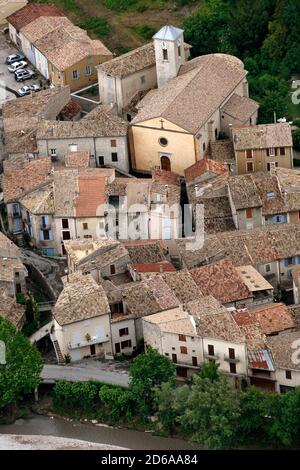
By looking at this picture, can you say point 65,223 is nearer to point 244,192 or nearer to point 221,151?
point 244,192

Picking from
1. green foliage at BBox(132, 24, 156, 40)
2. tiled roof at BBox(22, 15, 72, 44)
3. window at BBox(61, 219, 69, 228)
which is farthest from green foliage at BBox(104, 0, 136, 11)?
window at BBox(61, 219, 69, 228)

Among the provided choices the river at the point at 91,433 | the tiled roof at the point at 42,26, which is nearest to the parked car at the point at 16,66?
the tiled roof at the point at 42,26

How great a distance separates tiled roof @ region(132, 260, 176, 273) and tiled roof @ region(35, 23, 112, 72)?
1933 centimetres

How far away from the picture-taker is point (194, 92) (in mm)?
89875

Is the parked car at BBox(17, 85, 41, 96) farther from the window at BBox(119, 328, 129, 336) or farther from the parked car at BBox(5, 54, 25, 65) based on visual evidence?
the window at BBox(119, 328, 129, 336)

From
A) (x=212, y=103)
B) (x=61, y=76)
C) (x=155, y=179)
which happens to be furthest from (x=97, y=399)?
(x=61, y=76)

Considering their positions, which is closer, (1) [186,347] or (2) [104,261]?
(1) [186,347]

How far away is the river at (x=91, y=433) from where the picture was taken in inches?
2906

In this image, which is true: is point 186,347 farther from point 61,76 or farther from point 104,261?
point 61,76

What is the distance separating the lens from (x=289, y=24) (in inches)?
3866

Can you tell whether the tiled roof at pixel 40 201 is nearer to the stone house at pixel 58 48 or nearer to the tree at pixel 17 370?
the tree at pixel 17 370

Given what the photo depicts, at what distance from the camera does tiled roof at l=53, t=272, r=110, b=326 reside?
7719 centimetres
